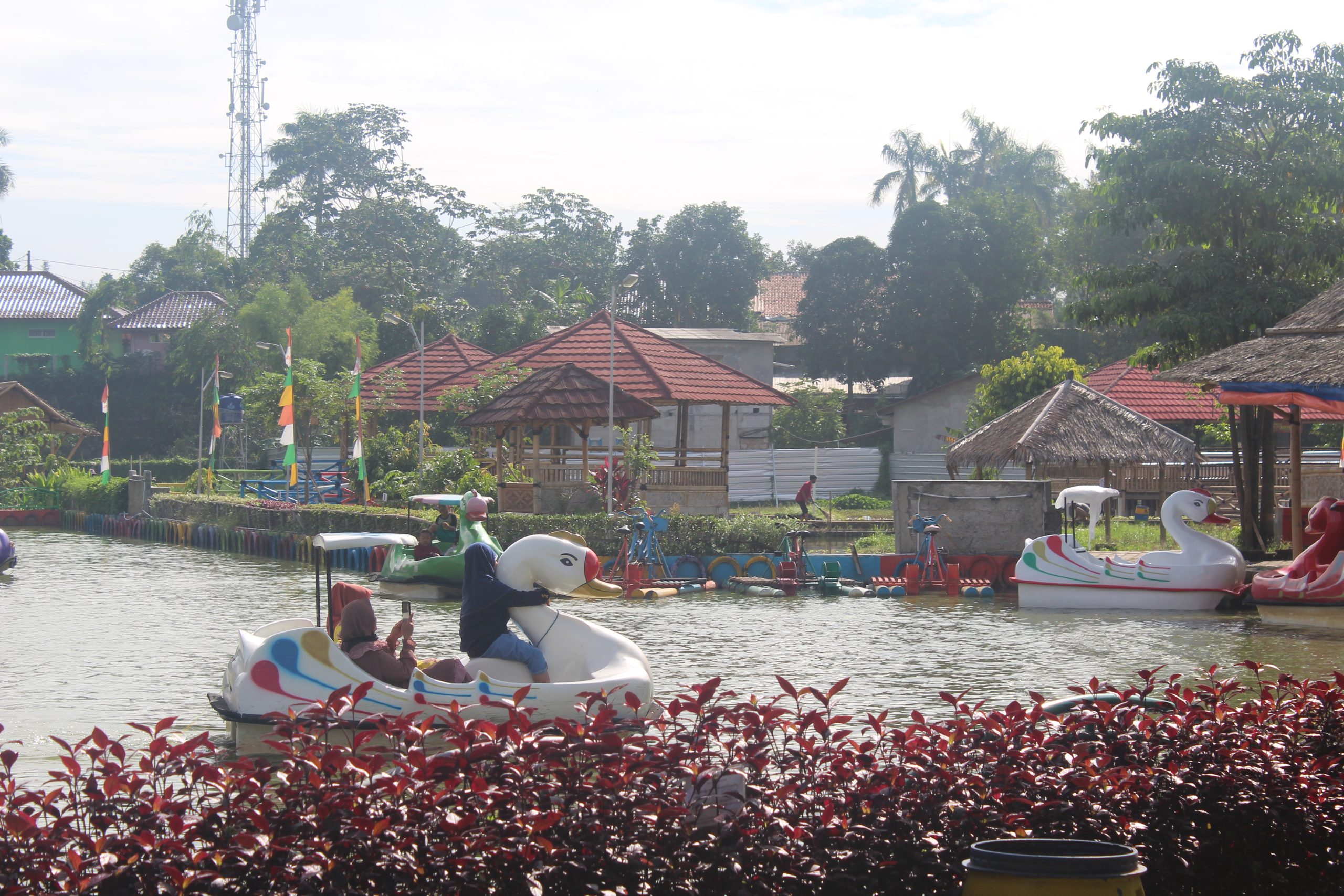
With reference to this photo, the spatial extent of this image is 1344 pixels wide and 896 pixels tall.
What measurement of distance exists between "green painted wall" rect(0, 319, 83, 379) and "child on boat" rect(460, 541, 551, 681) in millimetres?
57595

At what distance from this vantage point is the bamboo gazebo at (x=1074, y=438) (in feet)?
82.3

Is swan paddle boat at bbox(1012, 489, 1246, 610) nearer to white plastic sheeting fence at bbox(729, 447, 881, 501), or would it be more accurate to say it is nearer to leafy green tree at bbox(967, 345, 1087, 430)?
leafy green tree at bbox(967, 345, 1087, 430)

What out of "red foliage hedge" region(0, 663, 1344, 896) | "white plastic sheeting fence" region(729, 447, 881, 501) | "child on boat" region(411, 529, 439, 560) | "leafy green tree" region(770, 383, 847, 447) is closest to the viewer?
"red foliage hedge" region(0, 663, 1344, 896)

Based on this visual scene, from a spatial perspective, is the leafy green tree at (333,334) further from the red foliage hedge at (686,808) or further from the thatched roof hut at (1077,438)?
the red foliage hedge at (686,808)

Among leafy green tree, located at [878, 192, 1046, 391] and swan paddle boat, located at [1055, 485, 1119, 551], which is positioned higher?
leafy green tree, located at [878, 192, 1046, 391]

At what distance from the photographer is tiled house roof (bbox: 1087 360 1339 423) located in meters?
37.0

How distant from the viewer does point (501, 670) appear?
9.12 m

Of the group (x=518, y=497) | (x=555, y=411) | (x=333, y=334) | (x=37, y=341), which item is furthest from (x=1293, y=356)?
(x=37, y=341)

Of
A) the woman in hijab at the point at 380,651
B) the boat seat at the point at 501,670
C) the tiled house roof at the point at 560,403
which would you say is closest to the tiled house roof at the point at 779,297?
the tiled house roof at the point at 560,403

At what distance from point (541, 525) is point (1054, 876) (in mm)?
20143

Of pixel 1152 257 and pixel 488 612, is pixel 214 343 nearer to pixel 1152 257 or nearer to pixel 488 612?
pixel 1152 257

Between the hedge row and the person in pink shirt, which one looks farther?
the person in pink shirt

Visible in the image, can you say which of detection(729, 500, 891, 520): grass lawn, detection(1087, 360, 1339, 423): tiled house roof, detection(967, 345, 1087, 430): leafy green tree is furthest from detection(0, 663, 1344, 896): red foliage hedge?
detection(1087, 360, 1339, 423): tiled house roof

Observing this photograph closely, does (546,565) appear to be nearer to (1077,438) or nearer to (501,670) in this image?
(501,670)
